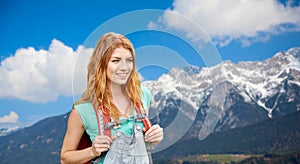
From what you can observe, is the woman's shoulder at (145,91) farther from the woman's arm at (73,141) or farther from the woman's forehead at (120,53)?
the woman's arm at (73,141)

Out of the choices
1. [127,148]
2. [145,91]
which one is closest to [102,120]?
[127,148]

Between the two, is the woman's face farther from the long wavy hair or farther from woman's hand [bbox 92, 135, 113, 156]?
woman's hand [bbox 92, 135, 113, 156]

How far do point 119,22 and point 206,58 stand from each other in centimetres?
61

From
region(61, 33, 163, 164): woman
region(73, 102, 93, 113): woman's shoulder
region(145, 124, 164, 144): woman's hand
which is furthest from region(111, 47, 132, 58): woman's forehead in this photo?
region(145, 124, 164, 144): woman's hand

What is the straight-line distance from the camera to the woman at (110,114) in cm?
216

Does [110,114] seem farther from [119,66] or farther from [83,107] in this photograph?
[119,66]

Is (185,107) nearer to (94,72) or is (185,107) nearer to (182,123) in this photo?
(182,123)

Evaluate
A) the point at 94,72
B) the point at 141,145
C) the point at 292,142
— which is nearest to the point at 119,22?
the point at 94,72

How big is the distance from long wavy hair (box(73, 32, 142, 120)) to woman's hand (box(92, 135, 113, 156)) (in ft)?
0.48

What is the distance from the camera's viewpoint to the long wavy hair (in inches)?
87.7

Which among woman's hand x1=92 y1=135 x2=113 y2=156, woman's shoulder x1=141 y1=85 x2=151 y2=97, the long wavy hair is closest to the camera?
woman's hand x1=92 y1=135 x2=113 y2=156

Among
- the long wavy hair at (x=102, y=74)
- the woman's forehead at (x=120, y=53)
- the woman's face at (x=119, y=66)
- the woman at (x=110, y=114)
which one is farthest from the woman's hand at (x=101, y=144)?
the woman's forehead at (x=120, y=53)

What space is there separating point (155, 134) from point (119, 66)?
0.44m

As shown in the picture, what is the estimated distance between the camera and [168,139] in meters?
2.39
